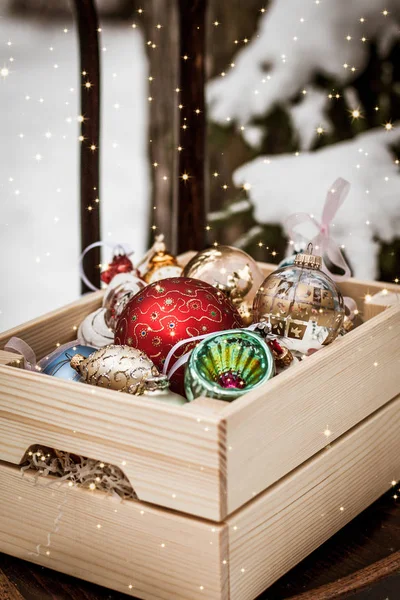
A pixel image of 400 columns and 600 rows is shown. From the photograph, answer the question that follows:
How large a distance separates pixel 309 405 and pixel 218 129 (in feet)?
3.63

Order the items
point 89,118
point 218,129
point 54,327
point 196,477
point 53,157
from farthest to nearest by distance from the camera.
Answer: point 218,129
point 53,157
point 89,118
point 54,327
point 196,477

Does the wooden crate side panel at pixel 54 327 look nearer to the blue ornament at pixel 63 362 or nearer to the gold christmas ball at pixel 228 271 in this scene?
the blue ornament at pixel 63 362

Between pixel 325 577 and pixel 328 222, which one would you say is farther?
pixel 328 222

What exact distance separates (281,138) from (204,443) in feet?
4.15

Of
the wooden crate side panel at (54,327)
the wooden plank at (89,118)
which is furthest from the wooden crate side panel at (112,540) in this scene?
the wooden plank at (89,118)

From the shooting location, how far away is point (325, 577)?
1.22 meters

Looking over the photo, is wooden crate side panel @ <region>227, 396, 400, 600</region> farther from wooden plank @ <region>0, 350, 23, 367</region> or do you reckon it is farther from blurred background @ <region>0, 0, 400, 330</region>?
blurred background @ <region>0, 0, 400, 330</region>

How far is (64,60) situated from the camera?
1926 millimetres

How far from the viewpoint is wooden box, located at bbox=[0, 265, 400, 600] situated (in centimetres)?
107

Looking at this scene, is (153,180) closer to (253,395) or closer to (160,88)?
(160,88)

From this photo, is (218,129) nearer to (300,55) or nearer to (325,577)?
(300,55)

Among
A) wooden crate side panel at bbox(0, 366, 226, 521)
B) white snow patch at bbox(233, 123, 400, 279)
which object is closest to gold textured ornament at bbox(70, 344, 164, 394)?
wooden crate side panel at bbox(0, 366, 226, 521)

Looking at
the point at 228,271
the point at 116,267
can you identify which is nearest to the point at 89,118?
the point at 116,267

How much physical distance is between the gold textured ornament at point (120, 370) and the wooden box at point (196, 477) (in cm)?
8
